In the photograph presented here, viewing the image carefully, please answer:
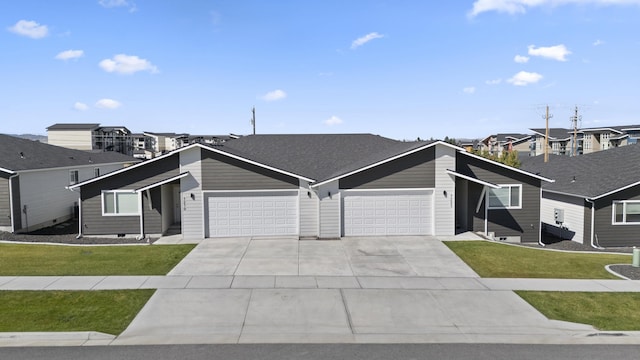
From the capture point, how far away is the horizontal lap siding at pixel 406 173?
2103 cm

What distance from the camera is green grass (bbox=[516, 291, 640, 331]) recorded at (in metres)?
10.7

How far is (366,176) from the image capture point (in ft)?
68.7

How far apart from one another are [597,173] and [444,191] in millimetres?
11152

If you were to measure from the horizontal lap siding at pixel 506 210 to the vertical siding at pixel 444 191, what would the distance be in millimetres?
866

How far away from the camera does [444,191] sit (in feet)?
69.2

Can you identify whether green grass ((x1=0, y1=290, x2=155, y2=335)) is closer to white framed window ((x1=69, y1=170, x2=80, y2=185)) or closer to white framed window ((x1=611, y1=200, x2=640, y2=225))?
white framed window ((x1=69, y1=170, x2=80, y2=185))

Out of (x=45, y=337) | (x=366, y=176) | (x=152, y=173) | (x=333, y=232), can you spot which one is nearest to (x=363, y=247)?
(x=333, y=232)

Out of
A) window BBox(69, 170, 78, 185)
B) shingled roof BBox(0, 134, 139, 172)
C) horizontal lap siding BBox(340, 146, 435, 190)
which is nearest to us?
horizontal lap siding BBox(340, 146, 435, 190)

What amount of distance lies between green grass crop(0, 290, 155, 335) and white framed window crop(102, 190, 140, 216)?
9054 millimetres

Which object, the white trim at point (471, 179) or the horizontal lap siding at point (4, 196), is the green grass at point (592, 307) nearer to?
the white trim at point (471, 179)

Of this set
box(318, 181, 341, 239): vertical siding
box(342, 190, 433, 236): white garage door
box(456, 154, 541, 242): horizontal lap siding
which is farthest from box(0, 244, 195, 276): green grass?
box(456, 154, 541, 242): horizontal lap siding

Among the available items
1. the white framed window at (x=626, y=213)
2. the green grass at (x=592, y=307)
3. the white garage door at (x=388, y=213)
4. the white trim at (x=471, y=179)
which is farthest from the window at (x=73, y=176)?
the white framed window at (x=626, y=213)

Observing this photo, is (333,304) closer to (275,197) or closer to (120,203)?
(275,197)

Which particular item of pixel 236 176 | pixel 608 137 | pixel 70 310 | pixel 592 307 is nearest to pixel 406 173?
pixel 236 176
